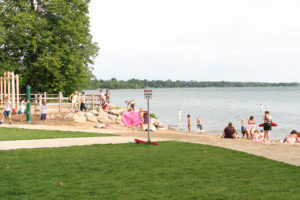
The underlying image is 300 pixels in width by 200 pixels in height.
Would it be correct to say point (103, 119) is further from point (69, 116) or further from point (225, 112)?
point (225, 112)

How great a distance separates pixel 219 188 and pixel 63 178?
3193 mm

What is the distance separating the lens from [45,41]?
31438mm

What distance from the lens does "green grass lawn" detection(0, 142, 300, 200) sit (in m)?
6.24

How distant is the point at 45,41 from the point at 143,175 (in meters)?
26.4

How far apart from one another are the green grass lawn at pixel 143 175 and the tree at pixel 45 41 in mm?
22669

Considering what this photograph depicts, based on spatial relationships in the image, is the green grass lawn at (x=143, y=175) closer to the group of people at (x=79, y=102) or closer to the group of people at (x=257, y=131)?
the group of people at (x=257, y=131)

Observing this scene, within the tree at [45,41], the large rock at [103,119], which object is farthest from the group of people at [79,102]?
the tree at [45,41]

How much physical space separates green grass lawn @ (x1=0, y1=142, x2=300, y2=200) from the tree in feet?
74.4

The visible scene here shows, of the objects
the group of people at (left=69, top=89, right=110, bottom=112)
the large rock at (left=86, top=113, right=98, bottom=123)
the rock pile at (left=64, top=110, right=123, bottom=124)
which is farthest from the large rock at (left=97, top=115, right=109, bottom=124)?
the group of people at (left=69, top=89, right=110, bottom=112)

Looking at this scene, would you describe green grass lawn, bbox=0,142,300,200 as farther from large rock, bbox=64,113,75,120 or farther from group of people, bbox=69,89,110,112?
group of people, bbox=69,89,110,112

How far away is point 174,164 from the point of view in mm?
8859

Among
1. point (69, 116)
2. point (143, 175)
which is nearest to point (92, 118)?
point (69, 116)

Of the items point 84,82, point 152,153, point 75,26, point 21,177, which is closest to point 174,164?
point 152,153

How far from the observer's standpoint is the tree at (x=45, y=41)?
31375 millimetres
